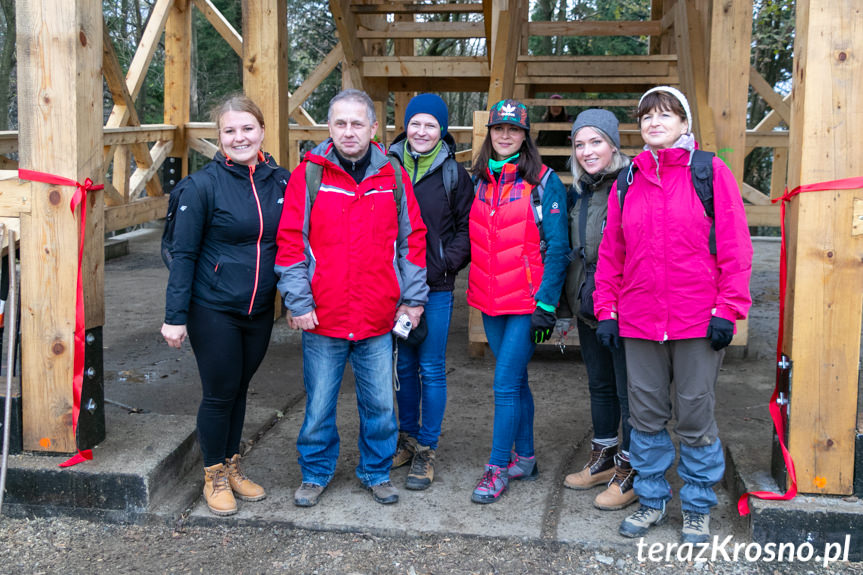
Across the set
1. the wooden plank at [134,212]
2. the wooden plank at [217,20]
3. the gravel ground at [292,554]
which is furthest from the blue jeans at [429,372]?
the wooden plank at [217,20]

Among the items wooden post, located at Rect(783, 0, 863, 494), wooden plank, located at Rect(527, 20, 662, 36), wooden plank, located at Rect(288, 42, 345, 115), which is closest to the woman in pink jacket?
wooden post, located at Rect(783, 0, 863, 494)

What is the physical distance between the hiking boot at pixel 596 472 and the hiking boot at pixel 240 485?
137cm

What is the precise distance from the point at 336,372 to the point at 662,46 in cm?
691

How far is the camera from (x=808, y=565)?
3.08 m

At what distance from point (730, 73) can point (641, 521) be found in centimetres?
323

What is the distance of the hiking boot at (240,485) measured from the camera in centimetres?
359

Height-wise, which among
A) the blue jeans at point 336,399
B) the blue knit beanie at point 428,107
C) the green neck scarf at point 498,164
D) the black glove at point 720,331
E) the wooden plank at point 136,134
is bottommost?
the blue jeans at point 336,399

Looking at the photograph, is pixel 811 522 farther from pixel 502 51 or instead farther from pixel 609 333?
pixel 502 51

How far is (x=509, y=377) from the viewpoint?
3.52 metres

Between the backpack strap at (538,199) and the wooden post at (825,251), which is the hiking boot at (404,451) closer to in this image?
the backpack strap at (538,199)

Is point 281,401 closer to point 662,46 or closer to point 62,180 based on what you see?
point 62,180

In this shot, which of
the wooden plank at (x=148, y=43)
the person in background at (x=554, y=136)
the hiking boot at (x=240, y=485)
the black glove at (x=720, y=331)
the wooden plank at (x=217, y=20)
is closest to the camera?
the black glove at (x=720, y=331)

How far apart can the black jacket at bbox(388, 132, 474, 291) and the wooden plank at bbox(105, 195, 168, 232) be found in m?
5.58

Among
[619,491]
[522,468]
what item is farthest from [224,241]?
[619,491]
